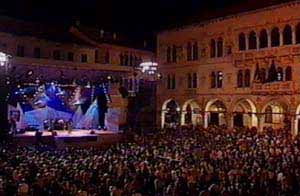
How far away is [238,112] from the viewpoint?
41.8 metres

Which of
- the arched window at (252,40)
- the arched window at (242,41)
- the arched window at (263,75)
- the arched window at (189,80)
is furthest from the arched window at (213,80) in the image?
the arched window at (263,75)

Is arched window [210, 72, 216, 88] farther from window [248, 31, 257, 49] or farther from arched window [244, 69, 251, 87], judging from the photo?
window [248, 31, 257, 49]

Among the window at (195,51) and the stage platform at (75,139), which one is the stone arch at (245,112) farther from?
the stage platform at (75,139)

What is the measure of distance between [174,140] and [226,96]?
1081 cm

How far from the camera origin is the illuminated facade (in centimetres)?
3819

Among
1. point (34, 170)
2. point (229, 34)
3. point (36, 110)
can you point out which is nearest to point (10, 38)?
point (36, 110)

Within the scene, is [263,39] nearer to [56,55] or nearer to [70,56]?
[70,56]

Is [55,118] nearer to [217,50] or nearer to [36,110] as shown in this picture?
[36,110]

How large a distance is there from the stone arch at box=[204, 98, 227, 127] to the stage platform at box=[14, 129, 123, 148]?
877cm

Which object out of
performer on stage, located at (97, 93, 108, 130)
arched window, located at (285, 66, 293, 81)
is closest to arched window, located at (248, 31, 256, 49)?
arched window, located at (285, 66, 293, 81)

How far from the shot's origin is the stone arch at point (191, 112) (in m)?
48.3

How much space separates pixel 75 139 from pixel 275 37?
18.5 metres

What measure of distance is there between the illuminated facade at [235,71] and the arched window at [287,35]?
79mm

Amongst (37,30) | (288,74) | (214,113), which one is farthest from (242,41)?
(37,30)
